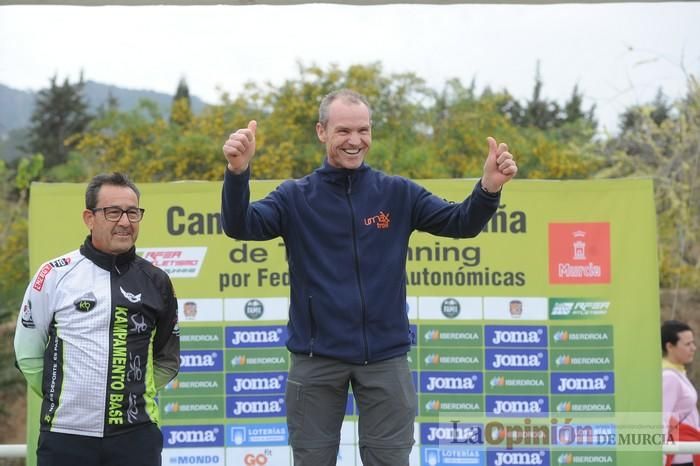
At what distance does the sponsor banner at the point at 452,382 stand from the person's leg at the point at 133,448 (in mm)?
1902

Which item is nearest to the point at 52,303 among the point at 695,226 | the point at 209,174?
the point at 209,174

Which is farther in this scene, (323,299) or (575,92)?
(575,92)

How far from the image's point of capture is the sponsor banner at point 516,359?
5047mm

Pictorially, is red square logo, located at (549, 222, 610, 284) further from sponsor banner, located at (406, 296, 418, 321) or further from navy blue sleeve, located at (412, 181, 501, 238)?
navy blue sleeve, located at (412, 181, 501, 238)

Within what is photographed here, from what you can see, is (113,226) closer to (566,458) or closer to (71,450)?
(71,450)

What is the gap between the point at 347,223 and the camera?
3223mm

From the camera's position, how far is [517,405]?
5047 mm

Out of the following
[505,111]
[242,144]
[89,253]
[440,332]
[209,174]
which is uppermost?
[505,111]

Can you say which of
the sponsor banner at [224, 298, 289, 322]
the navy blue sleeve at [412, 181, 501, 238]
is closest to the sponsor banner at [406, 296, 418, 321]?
the sponsor banner at [224, 298, 289, 322]

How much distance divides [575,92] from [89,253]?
10.9 m

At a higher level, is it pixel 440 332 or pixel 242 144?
pixel 242 144

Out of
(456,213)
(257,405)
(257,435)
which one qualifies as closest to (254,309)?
(257,405)

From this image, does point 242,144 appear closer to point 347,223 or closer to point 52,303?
point 347,223

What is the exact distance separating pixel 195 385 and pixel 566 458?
6.35 ft
